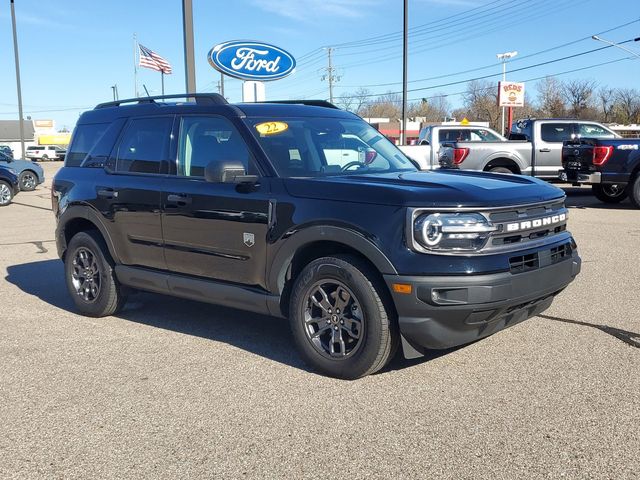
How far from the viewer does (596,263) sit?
807 centimetres

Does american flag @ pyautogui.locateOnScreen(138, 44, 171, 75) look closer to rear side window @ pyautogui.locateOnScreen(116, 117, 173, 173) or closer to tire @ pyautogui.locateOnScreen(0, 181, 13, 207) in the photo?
tire @ pyautogui.locateOnScreen(0, 181, 13, 207)

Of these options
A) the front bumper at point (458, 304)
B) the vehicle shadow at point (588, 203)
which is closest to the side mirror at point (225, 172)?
the front bumper at point (458, 304)

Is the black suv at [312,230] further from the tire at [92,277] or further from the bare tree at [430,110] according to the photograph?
the bare tree at [430,110]

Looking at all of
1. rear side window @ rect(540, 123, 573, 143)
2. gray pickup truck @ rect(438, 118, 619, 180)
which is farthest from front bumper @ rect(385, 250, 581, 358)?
rear side window @ rect(540, 123, 573, 143)

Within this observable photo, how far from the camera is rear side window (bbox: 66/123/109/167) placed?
6171 mm

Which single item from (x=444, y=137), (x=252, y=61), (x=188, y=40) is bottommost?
(x=444, y=137)

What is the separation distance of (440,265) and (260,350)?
182 cm

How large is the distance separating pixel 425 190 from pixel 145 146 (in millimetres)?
2787

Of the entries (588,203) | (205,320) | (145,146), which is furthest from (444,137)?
(145,146)

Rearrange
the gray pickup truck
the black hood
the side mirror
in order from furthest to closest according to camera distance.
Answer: the gray pickup truck
the side mirror
the black hood

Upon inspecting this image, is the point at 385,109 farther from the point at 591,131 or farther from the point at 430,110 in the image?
the point at 591,131

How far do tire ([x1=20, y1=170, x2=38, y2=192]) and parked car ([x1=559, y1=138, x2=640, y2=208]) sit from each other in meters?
18.3

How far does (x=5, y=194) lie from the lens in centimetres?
1794

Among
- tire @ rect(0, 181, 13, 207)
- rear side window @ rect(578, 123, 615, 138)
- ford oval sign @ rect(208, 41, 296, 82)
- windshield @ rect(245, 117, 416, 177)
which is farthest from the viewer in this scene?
tire @ rect(0, 181, 13, 207)
